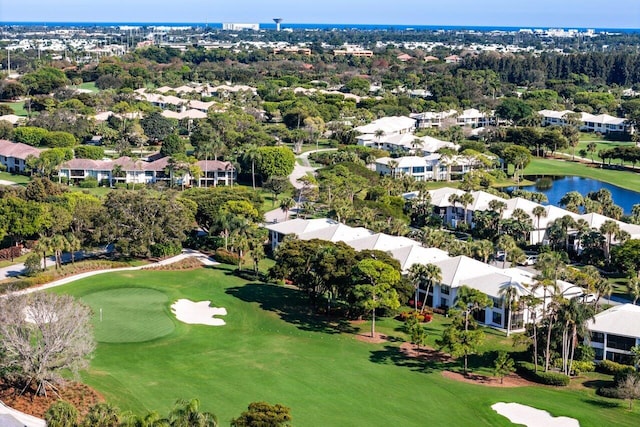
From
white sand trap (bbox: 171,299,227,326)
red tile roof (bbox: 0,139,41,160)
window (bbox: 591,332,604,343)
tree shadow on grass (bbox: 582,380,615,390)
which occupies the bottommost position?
tree shadow on grass (bbox: 582,380,615,390)

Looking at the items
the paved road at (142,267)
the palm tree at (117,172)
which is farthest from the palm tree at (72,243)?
the palm tree at (117,172)

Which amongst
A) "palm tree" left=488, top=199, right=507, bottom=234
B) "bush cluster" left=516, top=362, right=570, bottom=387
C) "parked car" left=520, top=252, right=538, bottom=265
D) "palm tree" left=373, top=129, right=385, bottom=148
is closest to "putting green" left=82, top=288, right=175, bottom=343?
"bush cluster" left=516, top=362, right=570, bottom=387

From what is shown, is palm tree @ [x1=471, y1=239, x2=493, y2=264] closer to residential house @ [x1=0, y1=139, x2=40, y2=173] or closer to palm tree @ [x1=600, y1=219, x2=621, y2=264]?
palm tree @ [x1=600, y1=219, x2=621, y2=264]

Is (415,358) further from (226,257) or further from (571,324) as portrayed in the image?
(226,257)

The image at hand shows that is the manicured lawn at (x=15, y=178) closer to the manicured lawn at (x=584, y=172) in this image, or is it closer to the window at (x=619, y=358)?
the manicured lawn at (x=584, y=172)

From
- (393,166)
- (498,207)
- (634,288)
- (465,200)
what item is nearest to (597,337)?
(634,288)
